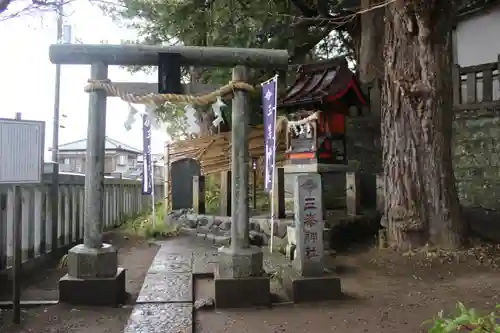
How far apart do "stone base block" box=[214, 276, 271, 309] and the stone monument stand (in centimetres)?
43

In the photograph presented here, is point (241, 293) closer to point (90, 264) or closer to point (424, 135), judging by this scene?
point (90, 264)

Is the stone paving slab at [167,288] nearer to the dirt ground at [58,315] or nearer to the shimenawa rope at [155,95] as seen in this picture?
the dirt ground at [58,315]

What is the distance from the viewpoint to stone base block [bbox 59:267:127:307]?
5539mm

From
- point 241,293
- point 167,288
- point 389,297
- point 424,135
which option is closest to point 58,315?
point 167,288

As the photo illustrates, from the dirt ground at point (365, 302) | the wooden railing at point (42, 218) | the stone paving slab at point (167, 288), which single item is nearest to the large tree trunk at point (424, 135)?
the dirt ground at point (365, 302)

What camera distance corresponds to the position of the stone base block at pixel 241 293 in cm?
566

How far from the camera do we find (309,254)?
19.6 ft

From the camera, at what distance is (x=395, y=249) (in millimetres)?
9398

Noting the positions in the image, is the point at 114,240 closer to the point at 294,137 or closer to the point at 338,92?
the point at 294,137

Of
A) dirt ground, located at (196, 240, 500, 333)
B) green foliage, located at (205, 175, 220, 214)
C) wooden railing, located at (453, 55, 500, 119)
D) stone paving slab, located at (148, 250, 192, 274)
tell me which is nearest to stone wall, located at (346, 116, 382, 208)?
wooden railing, located at (453, 55, 500, 119)

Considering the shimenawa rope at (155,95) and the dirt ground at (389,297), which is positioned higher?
the shimenawa rope at (155,95)

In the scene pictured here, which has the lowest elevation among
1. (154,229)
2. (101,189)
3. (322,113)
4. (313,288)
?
(313,288)

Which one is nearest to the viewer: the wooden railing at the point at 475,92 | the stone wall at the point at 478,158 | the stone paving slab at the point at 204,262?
the stone paving slab at the point at 204,262

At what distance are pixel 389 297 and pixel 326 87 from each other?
5984mm
